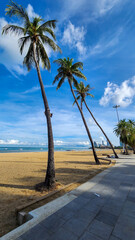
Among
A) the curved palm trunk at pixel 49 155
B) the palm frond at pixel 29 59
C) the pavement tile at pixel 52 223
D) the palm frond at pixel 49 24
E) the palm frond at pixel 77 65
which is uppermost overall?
the palm frond at pixel 77 65

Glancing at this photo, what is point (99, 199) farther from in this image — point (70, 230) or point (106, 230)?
point (70, 230)

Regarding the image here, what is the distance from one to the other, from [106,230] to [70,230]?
0.80 metres

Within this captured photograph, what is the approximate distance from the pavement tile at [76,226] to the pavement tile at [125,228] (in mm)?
665

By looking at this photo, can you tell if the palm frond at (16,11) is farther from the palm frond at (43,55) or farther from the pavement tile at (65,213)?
the pavement tile at (65,213)

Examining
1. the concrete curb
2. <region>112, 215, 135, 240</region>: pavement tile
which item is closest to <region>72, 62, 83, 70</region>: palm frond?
the concrete curb

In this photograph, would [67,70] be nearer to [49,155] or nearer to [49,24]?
[49,24]

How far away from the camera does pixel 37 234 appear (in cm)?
222

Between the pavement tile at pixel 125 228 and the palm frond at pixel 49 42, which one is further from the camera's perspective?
the palm frond at pixel 49 42

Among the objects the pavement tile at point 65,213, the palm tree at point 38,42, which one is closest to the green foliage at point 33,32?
the palm tree at point 38,42

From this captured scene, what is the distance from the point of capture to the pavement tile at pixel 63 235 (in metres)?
2.11

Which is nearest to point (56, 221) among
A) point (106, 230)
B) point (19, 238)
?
point (19, 238)

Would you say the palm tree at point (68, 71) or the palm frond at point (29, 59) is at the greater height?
the palm tree at point (68, 71)

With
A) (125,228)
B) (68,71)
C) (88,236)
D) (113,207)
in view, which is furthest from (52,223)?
(68,71)

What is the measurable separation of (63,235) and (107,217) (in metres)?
1.30
